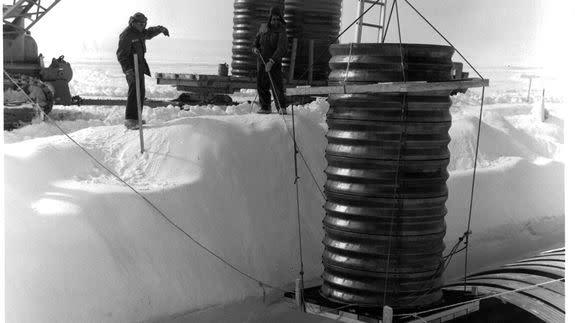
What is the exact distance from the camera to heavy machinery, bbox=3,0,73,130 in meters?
15.8

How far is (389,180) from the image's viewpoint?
749cm

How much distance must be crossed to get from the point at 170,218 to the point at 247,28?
810cm

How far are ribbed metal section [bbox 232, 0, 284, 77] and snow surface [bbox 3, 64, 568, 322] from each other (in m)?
3.61

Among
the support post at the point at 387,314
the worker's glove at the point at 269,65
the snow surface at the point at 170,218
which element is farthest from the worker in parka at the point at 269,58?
the support post at the point at 387,314

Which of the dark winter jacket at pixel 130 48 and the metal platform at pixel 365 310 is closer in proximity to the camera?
the metal platform at pixel 365 310

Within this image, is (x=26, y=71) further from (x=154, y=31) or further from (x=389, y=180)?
(x=389, y=180)

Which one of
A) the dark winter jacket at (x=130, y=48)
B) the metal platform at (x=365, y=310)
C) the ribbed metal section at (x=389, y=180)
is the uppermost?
the dark winter jacket at (x=130, y=48)

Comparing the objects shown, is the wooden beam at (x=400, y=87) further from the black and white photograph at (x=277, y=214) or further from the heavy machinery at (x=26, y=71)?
the heavy machinery at (x=26, y=71)

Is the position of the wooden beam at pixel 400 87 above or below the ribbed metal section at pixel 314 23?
below

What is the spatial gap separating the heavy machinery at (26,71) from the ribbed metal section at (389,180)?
30.0 feet

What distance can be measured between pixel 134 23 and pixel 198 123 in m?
1.75

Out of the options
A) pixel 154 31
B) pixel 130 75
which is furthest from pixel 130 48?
pixel 154 31

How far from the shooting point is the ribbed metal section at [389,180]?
7.48m

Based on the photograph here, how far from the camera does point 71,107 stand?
18.2 metres
